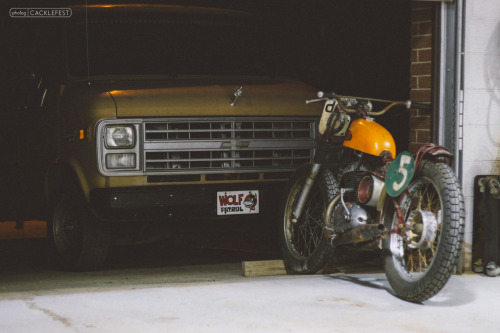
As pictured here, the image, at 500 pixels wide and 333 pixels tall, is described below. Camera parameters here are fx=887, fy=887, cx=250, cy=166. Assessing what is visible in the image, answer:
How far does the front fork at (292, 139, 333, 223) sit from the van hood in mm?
968

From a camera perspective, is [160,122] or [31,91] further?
[31,91]

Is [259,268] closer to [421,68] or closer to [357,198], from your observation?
[357,198]

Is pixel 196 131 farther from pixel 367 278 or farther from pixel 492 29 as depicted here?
pixel 492 29

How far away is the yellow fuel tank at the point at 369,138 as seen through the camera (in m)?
6.01

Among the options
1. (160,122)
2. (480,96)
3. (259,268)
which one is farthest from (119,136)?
(480,96)

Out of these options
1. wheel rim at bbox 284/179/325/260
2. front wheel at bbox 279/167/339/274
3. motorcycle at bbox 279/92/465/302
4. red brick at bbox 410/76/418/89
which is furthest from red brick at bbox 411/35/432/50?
wheel rim at bbox 284/179/325/260

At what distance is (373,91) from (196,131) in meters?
3.51

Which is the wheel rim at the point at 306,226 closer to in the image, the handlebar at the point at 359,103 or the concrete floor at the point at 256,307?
the concrete floor at the point at 256,307

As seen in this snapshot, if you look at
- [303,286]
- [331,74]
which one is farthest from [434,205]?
[331,74]

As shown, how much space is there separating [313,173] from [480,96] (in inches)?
53.1

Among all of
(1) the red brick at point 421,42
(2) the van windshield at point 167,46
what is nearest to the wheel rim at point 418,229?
(1) the red brick at point 421,42

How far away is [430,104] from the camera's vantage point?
6.57 m

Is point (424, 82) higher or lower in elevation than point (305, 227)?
higher

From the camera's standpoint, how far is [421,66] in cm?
671
